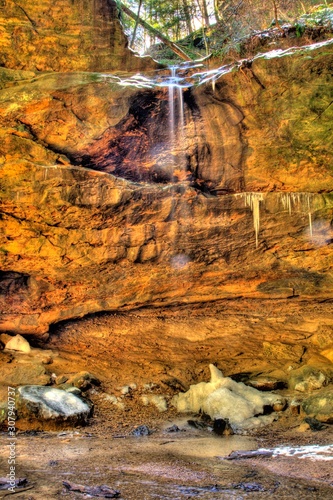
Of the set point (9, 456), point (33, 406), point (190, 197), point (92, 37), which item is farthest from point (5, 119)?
point (9, 456)

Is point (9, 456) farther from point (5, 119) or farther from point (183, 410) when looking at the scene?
point (5, 119)

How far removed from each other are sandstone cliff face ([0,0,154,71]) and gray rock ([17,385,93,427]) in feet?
23.1

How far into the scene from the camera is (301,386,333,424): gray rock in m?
7.30

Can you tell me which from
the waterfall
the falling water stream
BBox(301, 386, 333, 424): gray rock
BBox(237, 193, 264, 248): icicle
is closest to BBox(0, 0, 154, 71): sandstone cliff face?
the falling water stream

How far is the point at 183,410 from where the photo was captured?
880 cm

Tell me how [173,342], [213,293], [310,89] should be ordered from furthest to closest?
[173,342], [213,293], [310,89]

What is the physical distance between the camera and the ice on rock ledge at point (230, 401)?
7.78 metres

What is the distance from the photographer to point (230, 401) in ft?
26.2

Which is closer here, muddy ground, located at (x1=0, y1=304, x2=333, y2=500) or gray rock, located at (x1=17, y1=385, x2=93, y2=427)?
muddy ground, located at (x1=0, y1=304, x2=333, y2=500)

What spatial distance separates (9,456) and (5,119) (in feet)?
20.4

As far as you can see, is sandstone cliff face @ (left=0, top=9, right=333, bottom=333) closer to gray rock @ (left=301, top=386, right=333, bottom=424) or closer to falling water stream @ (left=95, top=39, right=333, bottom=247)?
falling water stream @ (left=95, top=39, right=333, bottom=247)

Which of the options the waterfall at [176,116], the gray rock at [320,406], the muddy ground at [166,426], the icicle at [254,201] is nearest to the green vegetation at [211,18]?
the waterfall at [176,116]

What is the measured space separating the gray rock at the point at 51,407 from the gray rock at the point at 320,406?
4280 mm

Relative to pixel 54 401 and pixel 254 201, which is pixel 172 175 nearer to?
pixel 254 201
